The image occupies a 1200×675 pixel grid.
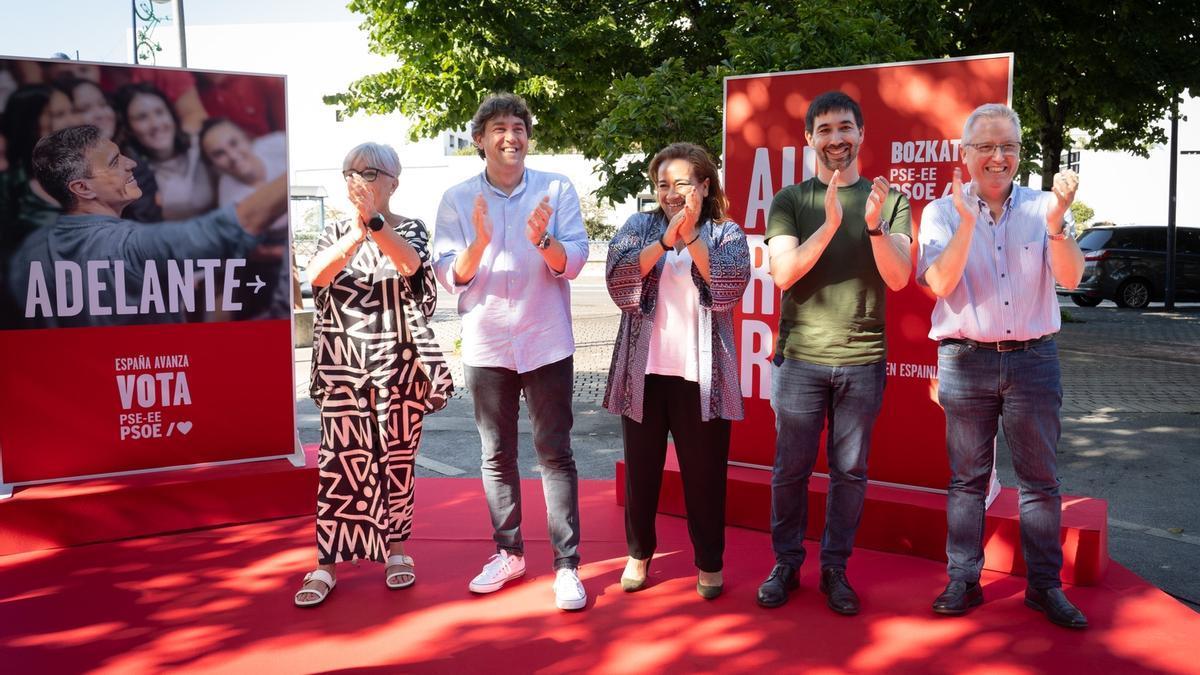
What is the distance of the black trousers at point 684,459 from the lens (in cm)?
376

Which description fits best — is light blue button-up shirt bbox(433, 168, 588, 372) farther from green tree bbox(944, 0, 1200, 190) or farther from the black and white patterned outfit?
green tree bbox(944, 0, 1200, 190)

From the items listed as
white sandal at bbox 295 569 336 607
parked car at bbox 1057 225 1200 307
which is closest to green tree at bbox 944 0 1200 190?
parked car at bbox 1057 225 1200 307

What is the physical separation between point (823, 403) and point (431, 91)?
801 centimetres

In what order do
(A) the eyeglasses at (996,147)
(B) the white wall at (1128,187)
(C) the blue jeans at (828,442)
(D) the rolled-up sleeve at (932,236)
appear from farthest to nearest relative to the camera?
(B) the white wall at (1128,187), (C) the blue jeans at (828,442), (D) the rolled-up sleeve at (932,236), (A) the eyeglasses at (996,147)

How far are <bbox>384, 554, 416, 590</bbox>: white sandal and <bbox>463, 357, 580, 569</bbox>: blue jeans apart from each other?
0.41 metres

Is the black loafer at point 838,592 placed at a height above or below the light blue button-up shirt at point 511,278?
below

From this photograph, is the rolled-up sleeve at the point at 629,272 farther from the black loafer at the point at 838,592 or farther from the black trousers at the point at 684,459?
the black loafer at the point at 838,592

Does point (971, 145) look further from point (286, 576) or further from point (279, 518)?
point (279, 518)

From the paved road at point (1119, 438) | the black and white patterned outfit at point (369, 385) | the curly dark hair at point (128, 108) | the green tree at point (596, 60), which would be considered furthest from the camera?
the green tree at point (596, 60)

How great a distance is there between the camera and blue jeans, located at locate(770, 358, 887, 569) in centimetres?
366

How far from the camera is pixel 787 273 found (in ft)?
11.8

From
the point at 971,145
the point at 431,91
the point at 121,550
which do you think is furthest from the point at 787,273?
the point at 431,91

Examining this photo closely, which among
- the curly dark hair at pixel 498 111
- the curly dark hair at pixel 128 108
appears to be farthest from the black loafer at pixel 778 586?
the curly dark hair at pixel 128 108

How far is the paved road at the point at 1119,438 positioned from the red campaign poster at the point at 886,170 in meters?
1.26
